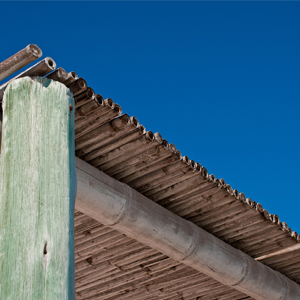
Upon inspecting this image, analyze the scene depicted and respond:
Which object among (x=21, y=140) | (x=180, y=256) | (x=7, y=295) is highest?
(x=180, y=256)

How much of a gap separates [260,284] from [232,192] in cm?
167

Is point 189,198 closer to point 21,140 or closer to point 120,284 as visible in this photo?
point 120,284

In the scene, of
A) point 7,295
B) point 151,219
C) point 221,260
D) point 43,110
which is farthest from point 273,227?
point 7,295

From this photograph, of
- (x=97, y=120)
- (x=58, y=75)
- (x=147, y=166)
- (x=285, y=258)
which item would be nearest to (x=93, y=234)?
(x=147, y=166)

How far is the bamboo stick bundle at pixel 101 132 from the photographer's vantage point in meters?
4.55

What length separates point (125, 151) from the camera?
5.00 m

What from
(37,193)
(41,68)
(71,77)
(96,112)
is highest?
(96,112)

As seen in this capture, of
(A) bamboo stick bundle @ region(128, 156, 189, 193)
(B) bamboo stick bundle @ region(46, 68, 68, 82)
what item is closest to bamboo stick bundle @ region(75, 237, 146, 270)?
(A) bamboo stick bundle @ region(128, 156, 189, 193)

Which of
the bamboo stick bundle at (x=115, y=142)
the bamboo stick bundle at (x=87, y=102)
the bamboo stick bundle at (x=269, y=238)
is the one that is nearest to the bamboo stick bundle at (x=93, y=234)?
the bamboo stick bundle at (x=115, y=142)

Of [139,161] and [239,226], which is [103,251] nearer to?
[239,226]

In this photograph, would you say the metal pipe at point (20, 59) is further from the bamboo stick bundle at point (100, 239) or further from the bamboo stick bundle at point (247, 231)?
the bamboo stick bundle at point (247, 231)

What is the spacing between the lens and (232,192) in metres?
5.66

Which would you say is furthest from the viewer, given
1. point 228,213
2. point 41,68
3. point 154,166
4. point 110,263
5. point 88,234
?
point 110,263

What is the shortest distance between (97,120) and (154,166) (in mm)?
922
